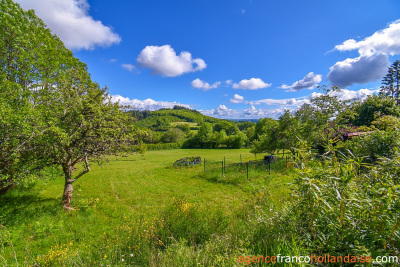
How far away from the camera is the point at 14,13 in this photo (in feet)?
34.7

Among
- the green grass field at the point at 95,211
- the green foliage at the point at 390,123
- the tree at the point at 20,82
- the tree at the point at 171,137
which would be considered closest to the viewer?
the green foliage at the point at 390,123

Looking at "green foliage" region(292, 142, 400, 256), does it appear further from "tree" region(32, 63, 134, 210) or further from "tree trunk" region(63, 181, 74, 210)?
"tree trunk" region(63, 181, 74, 210)

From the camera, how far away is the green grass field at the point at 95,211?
15.4ft

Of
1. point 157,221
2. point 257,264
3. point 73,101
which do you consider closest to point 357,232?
point 257,264

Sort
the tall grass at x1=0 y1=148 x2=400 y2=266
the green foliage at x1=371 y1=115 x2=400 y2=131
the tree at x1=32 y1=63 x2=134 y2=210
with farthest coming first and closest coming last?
the tree at x1=32 y1=63 x2=134 y2=210 < the green foliage at x1=371 y1=115 x2=400 y2=131 < the tall grass at x1=0 y1=148 x2=400 y2=266

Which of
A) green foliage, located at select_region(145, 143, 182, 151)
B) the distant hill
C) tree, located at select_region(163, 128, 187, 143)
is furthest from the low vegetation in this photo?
the distant hill

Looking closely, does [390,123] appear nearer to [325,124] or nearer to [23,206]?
[325,124]

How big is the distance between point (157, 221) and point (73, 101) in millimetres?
6969

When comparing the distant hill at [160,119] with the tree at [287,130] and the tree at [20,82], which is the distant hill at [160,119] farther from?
the tree at [287,130]

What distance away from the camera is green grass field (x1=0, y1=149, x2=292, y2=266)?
15.4 ft

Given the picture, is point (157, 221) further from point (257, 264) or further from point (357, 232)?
point (357, 232)

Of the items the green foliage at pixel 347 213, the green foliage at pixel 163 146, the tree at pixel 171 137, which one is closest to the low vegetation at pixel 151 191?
the green foliage at pixel 347 213

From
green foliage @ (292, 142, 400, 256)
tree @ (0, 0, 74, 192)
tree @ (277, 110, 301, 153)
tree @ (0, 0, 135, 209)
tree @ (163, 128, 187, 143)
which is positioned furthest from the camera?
tree @ (163, 128, 187, 143)

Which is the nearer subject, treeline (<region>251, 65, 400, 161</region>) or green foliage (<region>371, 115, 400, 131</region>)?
green foliage (<region>371, 115, 400, 131</region>)
